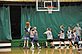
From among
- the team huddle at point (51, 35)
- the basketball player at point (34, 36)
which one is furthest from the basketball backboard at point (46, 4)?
the basketball player at point (34, 36)

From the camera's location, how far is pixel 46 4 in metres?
18.2

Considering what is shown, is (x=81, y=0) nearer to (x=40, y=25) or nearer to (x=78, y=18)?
(x=78, y=18)

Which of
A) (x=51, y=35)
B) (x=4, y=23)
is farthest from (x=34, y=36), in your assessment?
(x=4, y=23)

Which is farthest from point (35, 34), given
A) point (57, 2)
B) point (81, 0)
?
point (81, 0)

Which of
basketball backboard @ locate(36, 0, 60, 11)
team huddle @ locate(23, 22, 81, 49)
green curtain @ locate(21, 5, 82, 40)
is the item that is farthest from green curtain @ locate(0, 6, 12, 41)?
basketball backboard @ locate(36, 0, 60, 11)

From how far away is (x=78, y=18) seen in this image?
62.8 ft

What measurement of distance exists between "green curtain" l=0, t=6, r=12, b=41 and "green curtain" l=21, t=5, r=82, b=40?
1.01m

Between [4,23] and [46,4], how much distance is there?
321 cm

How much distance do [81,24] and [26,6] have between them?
421 cm

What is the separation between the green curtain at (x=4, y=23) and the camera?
59.6 feet

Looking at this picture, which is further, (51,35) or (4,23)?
(51,35)

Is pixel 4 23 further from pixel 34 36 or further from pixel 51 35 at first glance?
pixel 51 35

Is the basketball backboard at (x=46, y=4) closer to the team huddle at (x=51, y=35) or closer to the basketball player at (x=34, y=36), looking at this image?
the team huddle at (x=51, y=35)

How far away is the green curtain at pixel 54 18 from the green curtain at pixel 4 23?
1.01 m
